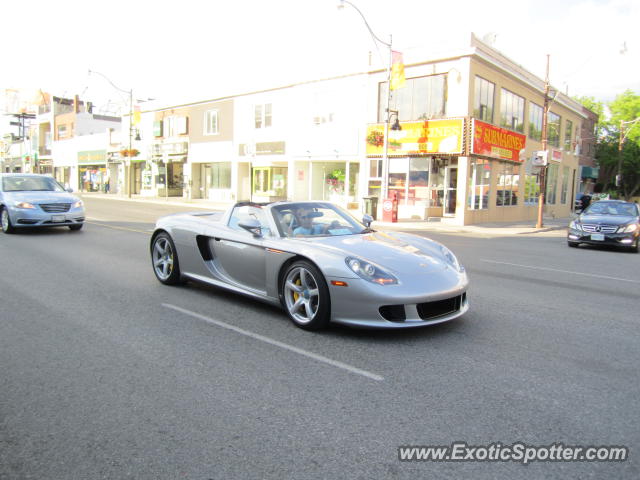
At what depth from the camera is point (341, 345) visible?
4543mm

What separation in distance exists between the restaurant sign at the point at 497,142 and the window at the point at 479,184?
623 mm

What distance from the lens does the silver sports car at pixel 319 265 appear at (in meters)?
4.59

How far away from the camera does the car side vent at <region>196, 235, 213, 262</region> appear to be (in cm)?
631

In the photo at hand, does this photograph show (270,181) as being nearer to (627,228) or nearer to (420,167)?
(420,167)

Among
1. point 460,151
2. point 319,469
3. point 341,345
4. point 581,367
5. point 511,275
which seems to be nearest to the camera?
point 319,469

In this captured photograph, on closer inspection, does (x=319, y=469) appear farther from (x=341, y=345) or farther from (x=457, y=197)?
(x=457, y=197)

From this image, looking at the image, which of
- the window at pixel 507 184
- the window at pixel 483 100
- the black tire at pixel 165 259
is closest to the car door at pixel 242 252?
the black tire at pixel 165 259

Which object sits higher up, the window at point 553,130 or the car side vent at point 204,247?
the window at point 553,130

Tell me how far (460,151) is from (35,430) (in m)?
21.2

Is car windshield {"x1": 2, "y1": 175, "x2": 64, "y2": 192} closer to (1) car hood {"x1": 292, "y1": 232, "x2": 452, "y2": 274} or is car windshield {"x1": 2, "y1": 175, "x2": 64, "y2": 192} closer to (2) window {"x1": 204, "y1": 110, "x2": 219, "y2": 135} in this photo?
(1) car hood {"x1": 292, "y1": 232, "x2": 452, "y2": 274}

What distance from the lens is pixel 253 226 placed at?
552cm

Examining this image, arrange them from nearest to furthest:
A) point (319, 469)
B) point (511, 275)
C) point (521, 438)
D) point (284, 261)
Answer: point (319, 469) → point (521, 438) → point (284, 261) → point (511, 275)

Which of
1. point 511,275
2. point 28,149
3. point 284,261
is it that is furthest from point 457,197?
point 28,149

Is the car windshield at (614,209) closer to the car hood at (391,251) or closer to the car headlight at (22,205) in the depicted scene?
the car hood at (391,251)
